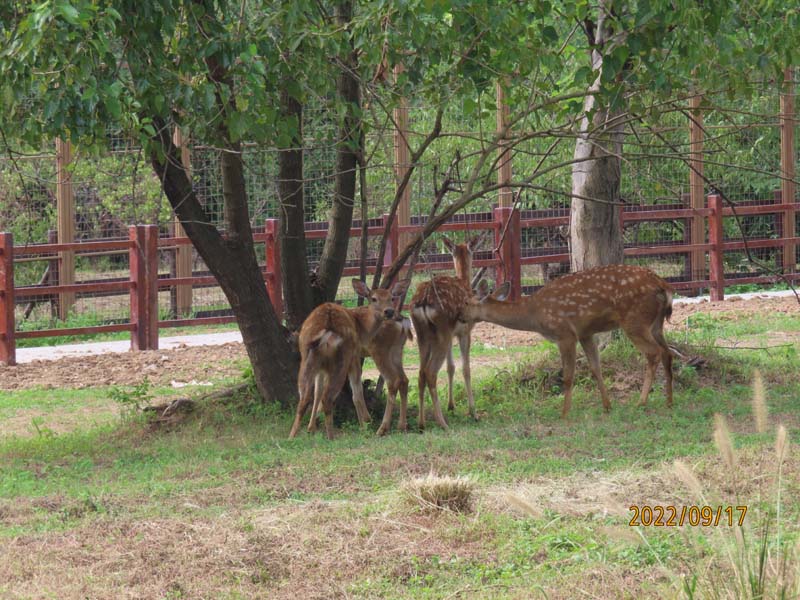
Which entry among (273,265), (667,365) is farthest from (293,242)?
(273,265)

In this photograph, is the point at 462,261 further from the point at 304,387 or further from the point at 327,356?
the point at 304,387

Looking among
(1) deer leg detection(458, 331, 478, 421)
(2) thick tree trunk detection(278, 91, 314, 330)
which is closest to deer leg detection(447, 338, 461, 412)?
(1) deer leg detection(458, 331, 478, 421)

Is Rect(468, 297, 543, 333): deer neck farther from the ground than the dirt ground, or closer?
farther from the ground

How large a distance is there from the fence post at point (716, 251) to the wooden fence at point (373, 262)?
1cm

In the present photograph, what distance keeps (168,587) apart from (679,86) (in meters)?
4.92

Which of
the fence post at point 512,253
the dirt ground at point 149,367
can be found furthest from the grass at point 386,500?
the fence post at point 512,253

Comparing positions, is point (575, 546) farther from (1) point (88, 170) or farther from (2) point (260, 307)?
(1) point (88, 170)

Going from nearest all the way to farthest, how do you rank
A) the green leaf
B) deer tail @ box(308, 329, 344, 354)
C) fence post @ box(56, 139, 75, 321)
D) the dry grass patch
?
the green leaf
the dry grass patch
deer tail @ box(308, 329, 344, 354)
fence post @ box(56, 139, 75, 321)

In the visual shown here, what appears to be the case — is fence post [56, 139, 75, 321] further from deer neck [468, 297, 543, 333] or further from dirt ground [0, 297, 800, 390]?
deer neck [468, 297, 543, 333]

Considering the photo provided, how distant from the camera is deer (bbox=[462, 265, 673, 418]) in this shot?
960cm

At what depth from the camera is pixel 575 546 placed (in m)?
5.47

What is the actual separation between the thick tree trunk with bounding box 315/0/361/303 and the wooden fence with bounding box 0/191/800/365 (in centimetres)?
255

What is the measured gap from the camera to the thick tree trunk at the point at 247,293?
375 inches

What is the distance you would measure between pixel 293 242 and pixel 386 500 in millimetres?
3767
